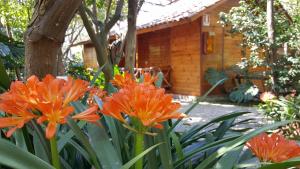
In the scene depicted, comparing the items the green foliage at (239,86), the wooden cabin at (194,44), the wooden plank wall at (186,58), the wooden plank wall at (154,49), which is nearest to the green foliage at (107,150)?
the green foliage at (239,86)

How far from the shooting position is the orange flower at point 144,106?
2.37 ft

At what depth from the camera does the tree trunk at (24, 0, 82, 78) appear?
138 cm

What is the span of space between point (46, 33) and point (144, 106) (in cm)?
81

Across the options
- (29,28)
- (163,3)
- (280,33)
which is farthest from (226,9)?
(29,28)

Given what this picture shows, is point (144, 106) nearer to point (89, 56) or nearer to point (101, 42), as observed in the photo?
point (101, 42)

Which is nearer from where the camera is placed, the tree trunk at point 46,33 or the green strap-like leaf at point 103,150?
the green strap-like leaf at point 103,150

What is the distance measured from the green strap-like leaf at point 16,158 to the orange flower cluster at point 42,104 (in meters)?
0.03

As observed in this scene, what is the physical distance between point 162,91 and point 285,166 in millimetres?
280

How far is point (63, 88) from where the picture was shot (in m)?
0.74


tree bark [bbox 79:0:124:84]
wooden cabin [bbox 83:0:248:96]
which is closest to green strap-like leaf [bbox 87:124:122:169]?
tree bark [bbox 79:0:124:84]

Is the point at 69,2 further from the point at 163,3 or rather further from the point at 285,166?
the point at 163,3

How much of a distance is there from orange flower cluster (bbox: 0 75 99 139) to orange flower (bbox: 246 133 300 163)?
401 millimetres

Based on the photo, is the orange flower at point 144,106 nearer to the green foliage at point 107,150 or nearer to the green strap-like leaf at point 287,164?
the green foliage at point 107,150

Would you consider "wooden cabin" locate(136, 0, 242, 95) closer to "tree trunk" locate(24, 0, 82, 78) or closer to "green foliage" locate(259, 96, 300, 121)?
"green foliage" locate(259, 96, 300, 121)
